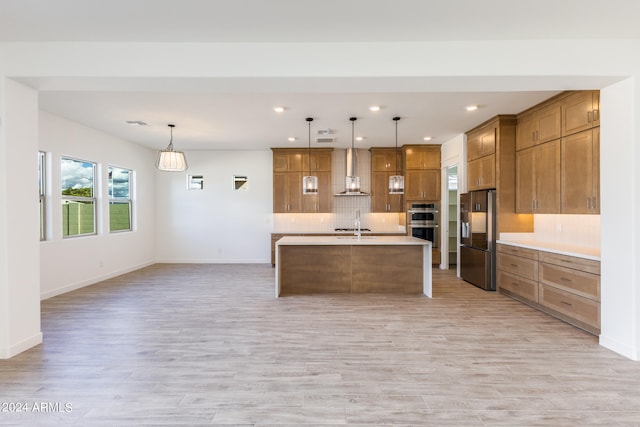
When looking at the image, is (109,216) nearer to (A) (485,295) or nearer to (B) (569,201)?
(A) (485,295)

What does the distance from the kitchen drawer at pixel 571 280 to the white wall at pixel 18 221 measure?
5.68 metres

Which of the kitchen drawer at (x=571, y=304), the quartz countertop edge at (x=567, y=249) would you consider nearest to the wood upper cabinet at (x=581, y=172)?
the quartz countertop edge at (x=567, y=249)

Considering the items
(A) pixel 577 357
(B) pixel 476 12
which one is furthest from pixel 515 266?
(B) pixel 476 12

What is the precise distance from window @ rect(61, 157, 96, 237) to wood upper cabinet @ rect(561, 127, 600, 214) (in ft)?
24.7

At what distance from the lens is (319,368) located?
2770mm

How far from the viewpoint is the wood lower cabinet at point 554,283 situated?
11.3 ft

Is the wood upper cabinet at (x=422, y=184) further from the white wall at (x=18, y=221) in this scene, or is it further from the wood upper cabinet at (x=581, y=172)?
the white wall at (x=18, y=221)

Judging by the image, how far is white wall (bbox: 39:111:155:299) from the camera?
5137 millimetres

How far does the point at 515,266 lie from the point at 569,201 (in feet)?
3.89

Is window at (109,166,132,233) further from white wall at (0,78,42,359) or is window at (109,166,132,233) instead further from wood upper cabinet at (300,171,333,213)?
wood upper cabinet at (300,171,333,213)

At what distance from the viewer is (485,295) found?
5078mm

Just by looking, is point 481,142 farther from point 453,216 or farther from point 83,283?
point 83,283

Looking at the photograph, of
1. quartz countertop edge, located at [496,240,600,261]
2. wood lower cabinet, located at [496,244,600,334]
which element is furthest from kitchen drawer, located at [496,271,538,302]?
quartz countertop edge, located at [496,240,600,261]

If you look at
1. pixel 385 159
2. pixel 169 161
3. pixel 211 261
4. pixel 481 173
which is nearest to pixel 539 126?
pixel 481 173
